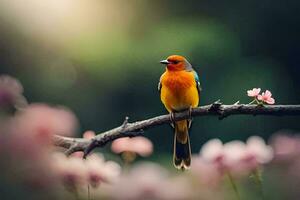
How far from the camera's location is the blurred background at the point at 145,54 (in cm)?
226

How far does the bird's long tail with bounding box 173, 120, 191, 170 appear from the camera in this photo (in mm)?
1306

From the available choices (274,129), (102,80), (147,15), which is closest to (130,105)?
(102,80)

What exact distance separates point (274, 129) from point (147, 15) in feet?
2.29

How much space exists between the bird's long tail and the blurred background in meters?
0.83

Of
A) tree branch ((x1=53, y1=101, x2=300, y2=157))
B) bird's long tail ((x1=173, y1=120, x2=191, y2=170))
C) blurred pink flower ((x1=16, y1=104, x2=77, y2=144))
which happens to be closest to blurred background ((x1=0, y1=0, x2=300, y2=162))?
bird's long tail ((x1=173, y1=120, x2=191, y2=170))

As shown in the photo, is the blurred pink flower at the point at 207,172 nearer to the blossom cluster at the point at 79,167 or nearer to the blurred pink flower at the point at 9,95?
the blossom cluster at the point at 79,167

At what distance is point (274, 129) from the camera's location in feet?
7.64

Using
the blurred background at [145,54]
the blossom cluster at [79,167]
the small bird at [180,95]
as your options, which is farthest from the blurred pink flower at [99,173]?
the blurred background at [145,54]

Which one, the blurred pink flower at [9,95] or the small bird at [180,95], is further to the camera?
the small bird at [180,95]

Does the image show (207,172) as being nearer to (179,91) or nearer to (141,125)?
(141,125)

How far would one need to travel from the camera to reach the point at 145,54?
8.51 feet

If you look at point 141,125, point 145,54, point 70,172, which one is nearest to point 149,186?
point 70,172

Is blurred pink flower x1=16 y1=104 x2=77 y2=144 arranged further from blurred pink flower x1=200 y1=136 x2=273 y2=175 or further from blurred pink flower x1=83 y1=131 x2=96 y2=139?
blurred pink flower x1=83 y1=131 x2=96 y2=139

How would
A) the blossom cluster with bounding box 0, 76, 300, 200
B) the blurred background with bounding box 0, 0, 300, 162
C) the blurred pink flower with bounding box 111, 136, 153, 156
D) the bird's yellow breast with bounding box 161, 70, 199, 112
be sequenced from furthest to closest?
the blurred background with bounding box 0, 0, 300, 162, the bird's yellow breast with bounding box 161, 70, 199, 112, the blurred pink flower with bounding box 111, 136, 153, 156, the blossom cluster with bounding box 0, 76, 300, 200
